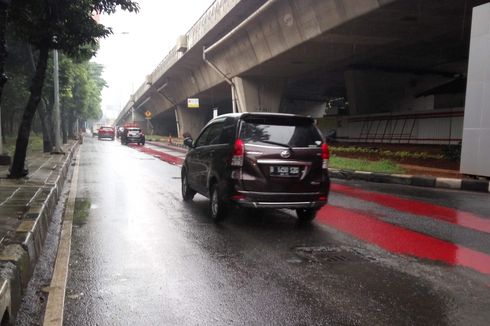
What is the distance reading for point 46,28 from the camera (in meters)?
11.7

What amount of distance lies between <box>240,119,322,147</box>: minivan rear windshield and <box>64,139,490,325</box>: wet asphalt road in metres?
1.31

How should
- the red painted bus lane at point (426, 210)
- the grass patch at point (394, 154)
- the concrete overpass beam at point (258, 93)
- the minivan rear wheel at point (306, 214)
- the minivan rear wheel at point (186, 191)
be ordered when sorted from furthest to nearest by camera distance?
the concrete overpass beam at point (258, 93) → the grass patch at point (394, 154) → the minivan rear wheel at point (186, 191) → the red painted bus lane at point (426, 210) → the minivan rear wheel at point (306, 214)

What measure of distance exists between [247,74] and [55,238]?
23116mm

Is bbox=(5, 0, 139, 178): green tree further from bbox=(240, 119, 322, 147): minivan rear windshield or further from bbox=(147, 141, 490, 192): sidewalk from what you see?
bbox=(147, 141, 490, 192): sidewalk

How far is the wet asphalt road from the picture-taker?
3.79m

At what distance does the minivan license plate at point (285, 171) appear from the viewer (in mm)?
6699

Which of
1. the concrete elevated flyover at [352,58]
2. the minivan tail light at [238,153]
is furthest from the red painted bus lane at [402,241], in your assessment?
the concrete elevated flyover at [352,58]

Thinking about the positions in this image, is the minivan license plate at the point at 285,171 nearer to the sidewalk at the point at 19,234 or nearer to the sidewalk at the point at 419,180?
the sidewalk at the point at 19,234

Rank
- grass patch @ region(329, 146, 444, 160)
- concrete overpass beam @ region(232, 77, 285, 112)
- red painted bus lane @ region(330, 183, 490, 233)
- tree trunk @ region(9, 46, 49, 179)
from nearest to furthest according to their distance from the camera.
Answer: red painted bus lane @ region(330, 183, 490, 233)
tree trunk @ region(9, 46, 49, 179)
grass patch @ region(329, 146, 444, 160)
concrete overpass beam @ region(232, 77, 285, 112)

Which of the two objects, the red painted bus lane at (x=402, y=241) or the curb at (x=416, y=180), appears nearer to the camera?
the red painted bus lane at (x=402, y=241)

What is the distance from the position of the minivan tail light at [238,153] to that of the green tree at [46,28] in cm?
671

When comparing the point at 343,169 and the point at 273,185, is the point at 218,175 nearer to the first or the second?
the point at 273,185

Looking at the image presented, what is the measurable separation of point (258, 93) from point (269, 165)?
76.2 ft

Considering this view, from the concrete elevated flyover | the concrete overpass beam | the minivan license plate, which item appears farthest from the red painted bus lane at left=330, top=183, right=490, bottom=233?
the concrete overpass beam
